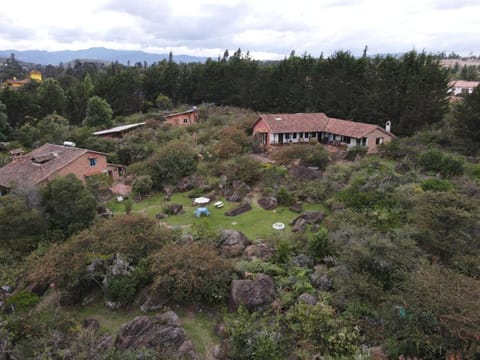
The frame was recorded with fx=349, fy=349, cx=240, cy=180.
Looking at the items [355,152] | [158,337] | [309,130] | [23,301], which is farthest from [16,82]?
[158,337]

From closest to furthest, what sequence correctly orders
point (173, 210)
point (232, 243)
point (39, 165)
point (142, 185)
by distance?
1. point (232, 243)
2. point (173, 210)
3. point (39, 165)
4. point (142, 185)

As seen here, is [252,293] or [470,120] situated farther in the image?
[470,120]

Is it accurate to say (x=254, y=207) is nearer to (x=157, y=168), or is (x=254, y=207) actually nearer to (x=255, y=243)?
(x=255, y=243)

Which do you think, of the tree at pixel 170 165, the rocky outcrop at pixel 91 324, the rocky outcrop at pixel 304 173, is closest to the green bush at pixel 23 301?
the rocky outcrop at pixel 91 324

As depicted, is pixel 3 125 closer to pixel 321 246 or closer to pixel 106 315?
pixel 106 315

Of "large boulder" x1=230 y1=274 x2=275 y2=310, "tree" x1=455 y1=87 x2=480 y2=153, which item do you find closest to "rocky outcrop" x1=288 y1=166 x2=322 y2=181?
"large boulder" x1=230 y1=274 x2=275 y2=310

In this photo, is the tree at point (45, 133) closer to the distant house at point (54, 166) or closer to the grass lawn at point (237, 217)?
the distant house at point (54, 166)

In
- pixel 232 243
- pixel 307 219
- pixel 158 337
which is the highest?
pixel 307 219

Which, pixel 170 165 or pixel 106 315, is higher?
pixel 170 165

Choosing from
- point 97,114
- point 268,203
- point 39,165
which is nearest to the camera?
point 268,203
